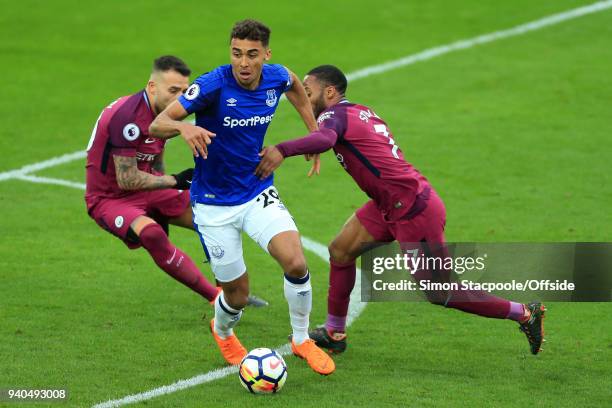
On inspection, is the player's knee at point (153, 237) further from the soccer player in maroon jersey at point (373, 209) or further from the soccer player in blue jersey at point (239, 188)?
the soccer player in maroon jersey at point (373, 209)

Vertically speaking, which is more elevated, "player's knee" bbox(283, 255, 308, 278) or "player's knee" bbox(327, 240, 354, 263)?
"player's knee" bbox(283, 255, 308, 278)

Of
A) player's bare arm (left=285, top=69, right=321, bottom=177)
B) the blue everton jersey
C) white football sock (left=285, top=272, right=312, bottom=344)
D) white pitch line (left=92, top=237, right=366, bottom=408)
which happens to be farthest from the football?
player's bare arm (left=285, top=69, right=321, bottom=177)

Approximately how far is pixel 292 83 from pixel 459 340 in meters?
2.61

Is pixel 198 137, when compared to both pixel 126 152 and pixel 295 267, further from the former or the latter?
pixel 126 152

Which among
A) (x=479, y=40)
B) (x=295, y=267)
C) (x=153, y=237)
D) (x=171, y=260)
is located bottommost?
(x=479, y=40)

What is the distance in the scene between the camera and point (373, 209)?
9.41 m

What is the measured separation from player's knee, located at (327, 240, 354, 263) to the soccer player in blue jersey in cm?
87

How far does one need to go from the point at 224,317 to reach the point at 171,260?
1214mm

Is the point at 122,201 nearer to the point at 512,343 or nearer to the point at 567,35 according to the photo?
the point at 512,343

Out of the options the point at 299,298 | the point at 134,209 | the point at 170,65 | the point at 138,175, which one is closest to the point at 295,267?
the point at 299,298

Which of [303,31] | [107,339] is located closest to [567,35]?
[303,31]

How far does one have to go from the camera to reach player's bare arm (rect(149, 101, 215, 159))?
7871 mm

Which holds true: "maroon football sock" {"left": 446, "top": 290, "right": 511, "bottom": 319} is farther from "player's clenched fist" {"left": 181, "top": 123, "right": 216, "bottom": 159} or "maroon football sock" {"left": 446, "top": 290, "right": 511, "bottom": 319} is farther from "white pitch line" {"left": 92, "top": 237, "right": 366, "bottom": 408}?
"player's clenched fist" {"left": 181, "top": 123, "right": 216, "bottom": 159}

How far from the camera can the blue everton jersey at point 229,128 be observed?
8.38m
